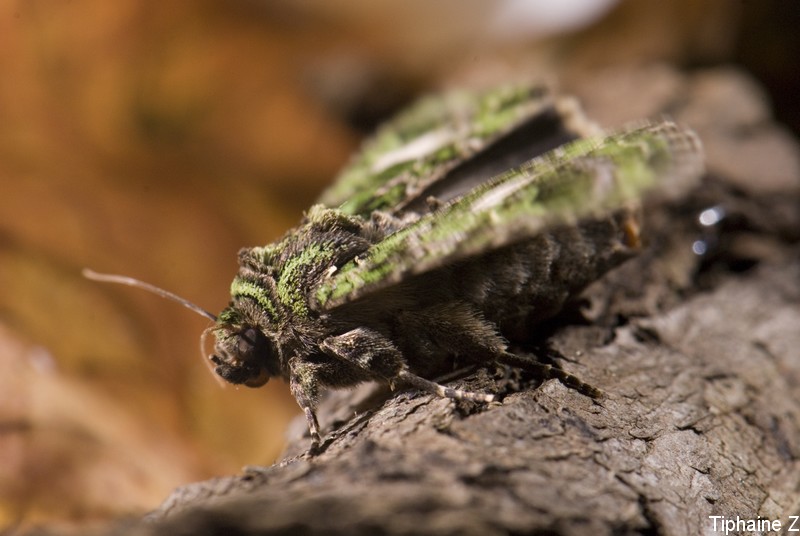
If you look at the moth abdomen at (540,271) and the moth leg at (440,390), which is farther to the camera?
the moth abdomen at (540,271)

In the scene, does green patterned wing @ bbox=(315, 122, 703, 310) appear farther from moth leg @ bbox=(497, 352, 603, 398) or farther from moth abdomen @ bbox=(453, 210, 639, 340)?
moth leg @ bbox=(497, 352, 603, 398)

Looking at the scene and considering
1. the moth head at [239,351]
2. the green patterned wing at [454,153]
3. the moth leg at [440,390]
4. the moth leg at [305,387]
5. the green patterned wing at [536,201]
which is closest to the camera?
the green patterned wing at [536,201]

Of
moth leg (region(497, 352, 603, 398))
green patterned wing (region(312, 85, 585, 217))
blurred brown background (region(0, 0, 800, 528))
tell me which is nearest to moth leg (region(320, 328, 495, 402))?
moth leg (region(497, 352, 603, 398))

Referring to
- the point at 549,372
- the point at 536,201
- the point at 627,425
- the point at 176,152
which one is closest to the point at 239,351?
the point at 549,372

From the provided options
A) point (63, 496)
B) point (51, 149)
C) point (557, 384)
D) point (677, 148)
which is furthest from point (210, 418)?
point (677, 148)

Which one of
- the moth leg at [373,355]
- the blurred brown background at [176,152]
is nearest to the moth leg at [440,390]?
the moth leg at [373,355]

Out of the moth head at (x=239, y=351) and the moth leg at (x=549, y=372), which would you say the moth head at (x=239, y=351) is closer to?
the moth head at (x=239, y=351)
